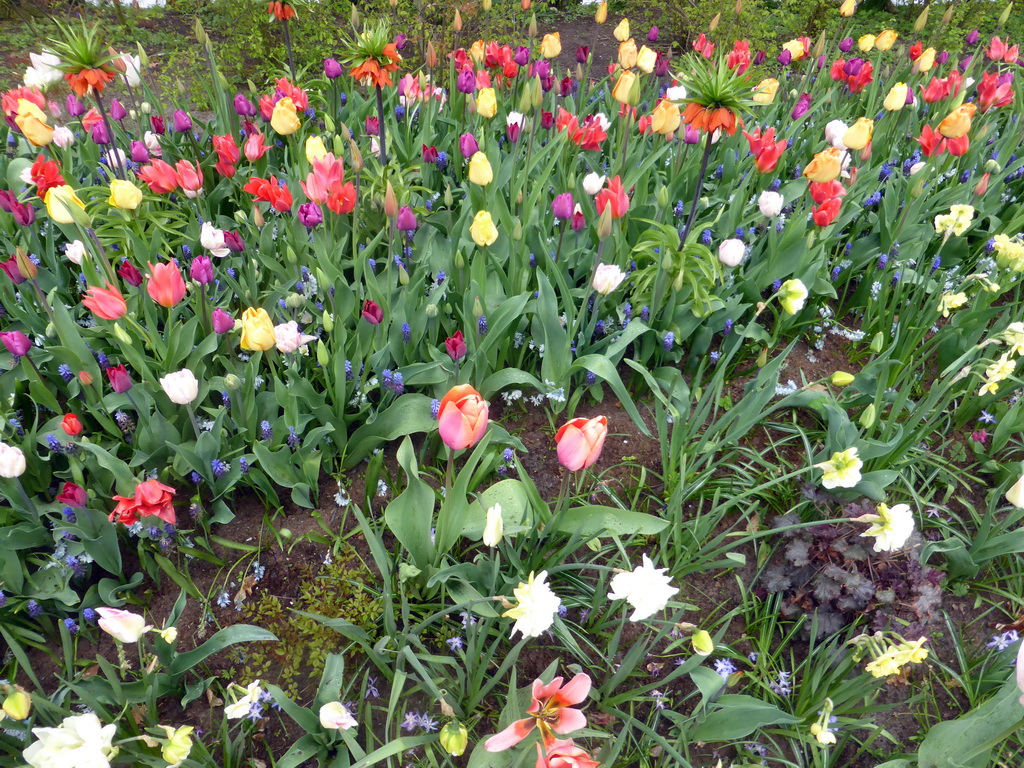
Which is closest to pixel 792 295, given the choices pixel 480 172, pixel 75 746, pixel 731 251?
pixel 731 251

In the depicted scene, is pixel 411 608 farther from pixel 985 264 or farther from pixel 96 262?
pixel 985 264

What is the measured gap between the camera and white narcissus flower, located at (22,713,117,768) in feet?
3.57

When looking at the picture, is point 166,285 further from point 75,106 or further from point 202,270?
point 75,106

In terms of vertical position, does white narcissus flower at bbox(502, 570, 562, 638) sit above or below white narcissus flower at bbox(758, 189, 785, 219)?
below

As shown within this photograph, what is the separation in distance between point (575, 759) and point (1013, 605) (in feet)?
4.76

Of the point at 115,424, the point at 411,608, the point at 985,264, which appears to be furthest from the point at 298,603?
the point at 985,264

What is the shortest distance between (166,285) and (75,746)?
114 centimetres

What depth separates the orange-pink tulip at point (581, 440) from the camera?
1.27m

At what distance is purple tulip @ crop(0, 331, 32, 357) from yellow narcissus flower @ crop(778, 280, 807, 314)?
216cm

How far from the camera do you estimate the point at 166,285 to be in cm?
179

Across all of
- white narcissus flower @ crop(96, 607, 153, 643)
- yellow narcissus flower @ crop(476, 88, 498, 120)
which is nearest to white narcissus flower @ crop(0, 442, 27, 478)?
white narcissus flower @ crop(96, 607, 153, 643)

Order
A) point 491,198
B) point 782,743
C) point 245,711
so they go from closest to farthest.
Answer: point 245,711 < point 782,743 < point 491,198

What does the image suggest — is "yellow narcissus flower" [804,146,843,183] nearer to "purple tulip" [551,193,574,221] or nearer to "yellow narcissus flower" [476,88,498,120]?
"purple tulip" [551,193,574,221]

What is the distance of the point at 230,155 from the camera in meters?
2.43
